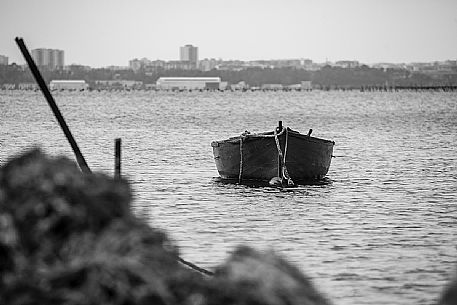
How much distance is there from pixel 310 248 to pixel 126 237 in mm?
15429

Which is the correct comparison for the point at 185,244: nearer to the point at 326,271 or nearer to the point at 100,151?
the point at 326,271

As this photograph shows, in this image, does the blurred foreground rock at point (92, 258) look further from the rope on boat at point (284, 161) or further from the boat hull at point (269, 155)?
the boat hull at point (269, 155)

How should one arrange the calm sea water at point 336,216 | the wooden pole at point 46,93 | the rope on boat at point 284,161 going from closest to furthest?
the wooden pole at point 46,93, the calm sea water at point 336,216, the rope on boat at point 284,161

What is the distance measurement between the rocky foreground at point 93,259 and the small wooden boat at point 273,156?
27087mm

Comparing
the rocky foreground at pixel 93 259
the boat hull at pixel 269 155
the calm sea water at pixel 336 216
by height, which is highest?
the rocky foreground at pixel 93 259

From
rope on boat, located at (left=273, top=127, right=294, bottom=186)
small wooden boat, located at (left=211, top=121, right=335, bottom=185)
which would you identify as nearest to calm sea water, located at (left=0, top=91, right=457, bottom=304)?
rope on boat, located at (left=273, top=127, right=294, bottom=186)

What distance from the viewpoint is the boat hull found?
1314 inches

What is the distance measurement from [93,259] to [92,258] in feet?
0.06

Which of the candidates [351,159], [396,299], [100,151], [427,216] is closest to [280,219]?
[427,216]

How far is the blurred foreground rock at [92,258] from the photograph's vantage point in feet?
18.7

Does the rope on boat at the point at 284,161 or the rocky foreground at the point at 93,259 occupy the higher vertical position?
the rocky foreground at the point at 93,259

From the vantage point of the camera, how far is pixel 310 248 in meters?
21.1

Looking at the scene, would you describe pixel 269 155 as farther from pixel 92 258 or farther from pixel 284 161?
pixel 92 258

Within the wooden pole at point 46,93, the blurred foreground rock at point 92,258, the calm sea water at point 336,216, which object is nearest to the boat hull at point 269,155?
the calm sea water at point 336,216
